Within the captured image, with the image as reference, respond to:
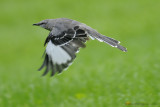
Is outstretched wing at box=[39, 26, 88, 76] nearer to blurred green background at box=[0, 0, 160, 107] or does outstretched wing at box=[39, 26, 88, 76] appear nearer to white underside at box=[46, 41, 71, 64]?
white underside at box=[46, 41, 71, 64]

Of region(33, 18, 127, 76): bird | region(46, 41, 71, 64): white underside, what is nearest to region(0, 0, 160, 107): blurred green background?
region(33, 18, 127, 76): bird

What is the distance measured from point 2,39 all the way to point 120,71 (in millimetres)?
8431

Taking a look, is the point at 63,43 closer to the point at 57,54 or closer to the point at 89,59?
the point at 57,54

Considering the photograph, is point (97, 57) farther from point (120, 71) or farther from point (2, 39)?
point (2, 39)

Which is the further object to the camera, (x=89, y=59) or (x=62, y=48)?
(x=89, y=59)

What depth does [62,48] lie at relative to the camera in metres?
5.59

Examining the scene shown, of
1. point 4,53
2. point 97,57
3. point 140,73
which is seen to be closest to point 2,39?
point 4,53

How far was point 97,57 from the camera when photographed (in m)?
11.1

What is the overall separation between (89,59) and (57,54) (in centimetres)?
555

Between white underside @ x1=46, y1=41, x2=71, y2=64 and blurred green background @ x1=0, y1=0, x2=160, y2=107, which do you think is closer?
white underside @ x1=46, y1=41, x2=71, y2=64

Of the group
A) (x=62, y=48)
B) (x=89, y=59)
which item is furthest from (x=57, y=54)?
(x=89, y=59)

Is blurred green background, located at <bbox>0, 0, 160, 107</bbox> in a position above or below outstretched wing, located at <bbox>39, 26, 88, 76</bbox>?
above

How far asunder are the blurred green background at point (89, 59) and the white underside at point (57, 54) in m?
1.52

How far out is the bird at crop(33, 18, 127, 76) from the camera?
542 cm
